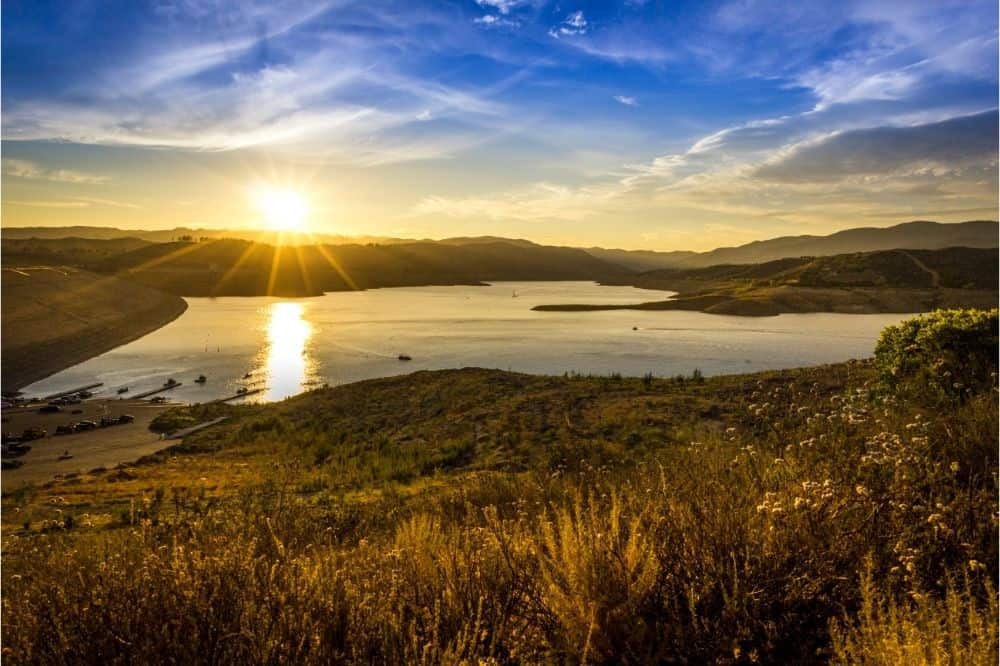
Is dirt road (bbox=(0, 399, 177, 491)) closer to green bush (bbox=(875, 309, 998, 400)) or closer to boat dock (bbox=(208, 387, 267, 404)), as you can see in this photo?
boat dock (bbox=(208, 387, 267, 404))

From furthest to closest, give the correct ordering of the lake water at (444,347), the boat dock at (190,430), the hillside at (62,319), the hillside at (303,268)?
the hillside at (303,268) < the hillside at (62,319) < the lake water at (444,347) < the boat dock at (190,430)

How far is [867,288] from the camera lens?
2758 inches

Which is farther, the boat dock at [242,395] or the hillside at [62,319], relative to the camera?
the hillside at [62,319]

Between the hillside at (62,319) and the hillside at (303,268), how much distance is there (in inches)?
1391

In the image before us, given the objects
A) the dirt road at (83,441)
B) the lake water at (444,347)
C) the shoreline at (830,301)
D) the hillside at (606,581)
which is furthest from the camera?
the shoreline at (830,301)

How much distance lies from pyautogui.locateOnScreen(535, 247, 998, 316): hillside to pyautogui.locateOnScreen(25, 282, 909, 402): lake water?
4524 mm

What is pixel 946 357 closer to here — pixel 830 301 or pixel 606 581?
pixel 606 581

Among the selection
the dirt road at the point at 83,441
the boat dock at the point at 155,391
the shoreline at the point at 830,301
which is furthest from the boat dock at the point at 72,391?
the shoreline at the point at 830,301

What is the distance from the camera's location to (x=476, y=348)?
4169 cm

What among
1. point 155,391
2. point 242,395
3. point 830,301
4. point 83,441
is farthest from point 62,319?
point 830,301

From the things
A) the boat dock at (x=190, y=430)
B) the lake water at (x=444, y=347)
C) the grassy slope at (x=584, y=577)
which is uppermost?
the grassy slope at (x=584, y=577)

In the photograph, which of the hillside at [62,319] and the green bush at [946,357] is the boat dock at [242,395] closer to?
the hillside at [62,319]

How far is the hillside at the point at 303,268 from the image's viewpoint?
344ft

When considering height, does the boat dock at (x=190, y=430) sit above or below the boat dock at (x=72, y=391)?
below
